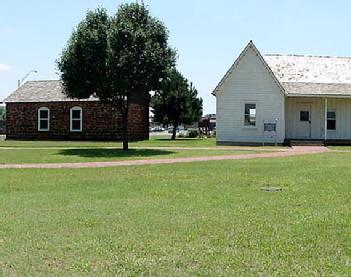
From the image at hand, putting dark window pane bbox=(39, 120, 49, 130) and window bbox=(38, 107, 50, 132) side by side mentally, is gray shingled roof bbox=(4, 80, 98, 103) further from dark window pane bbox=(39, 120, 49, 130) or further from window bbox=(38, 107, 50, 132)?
dark window pane bbox=(39, 120, 49, 130)

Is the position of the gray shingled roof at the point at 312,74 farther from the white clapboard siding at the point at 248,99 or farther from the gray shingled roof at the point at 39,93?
the gray shingled roof at the point at 39,93

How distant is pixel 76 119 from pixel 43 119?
2997 millimetres

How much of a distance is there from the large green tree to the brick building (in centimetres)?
1358

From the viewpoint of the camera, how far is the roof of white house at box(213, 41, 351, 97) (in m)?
35.4

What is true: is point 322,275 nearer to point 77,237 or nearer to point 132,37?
point 77,237

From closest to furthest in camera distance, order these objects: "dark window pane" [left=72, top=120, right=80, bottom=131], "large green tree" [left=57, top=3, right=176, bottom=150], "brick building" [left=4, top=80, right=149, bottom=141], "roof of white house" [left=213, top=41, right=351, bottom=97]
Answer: "large green tree" [left=57, top=3, right=176, bottom=150] → "roof of white house" [left=213, top=41, right=351, bottom=97] → "brick building" [left=4, top=80, right=149, bottom=141] → "dark window pane" [left=72, top=120, right=80, bottom=131]

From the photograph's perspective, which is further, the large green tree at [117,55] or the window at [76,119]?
the window at [76,119]

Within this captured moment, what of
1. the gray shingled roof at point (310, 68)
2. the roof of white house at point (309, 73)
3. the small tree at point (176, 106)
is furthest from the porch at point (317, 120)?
the small tree at point (176, 106)

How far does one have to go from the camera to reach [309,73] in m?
37.8

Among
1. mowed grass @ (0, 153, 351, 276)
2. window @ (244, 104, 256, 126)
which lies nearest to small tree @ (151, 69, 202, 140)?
window @ (244, 104, 256, 126)

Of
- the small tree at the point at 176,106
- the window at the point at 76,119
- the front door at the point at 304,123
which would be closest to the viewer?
the front door at the point at 304,123

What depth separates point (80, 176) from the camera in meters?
17.2

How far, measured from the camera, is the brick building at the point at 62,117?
45125 mm

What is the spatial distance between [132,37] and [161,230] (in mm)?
21531
